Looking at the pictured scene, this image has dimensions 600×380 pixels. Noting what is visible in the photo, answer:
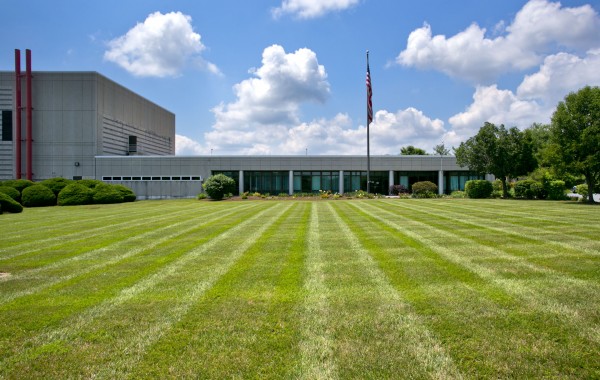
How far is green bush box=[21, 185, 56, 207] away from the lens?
29.7 meters

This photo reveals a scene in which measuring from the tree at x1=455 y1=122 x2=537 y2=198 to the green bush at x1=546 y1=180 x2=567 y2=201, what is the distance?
322 cm

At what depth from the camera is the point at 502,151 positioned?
117 ft

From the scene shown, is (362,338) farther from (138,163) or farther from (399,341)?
(138,163)

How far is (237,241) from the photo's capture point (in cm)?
1091

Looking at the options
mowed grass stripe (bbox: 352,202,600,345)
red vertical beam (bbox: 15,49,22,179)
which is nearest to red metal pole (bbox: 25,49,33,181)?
red vertical beam (bbox: 15,49,22,179)

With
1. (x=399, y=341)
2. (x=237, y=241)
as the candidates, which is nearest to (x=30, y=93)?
(x=237, y=241)

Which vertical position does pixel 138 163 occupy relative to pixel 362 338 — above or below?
above

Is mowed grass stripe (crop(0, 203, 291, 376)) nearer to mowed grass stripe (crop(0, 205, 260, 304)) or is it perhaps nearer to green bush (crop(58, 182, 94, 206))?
mowed grass stripe (crop(0, 205, 260, 304))

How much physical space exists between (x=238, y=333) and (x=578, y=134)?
3156 centimetres

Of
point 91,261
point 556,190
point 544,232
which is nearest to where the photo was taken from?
point 91,261

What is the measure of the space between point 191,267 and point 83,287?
205 cm

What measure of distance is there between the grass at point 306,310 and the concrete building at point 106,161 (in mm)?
36915

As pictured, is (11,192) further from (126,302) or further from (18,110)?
(126,302)

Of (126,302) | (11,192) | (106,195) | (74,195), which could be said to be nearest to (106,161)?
(106,195)
